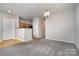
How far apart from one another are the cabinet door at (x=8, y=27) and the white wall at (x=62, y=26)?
8.79 ft

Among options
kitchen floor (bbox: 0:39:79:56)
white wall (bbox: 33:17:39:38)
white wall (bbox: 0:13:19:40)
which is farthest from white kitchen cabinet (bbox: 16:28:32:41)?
white wall (bbox: 33:17:39:38)

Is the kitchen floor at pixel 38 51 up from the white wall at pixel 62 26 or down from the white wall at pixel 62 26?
down

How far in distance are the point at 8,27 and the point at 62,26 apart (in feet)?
12.5

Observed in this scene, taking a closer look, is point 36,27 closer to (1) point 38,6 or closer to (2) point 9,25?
(2) point 9,25

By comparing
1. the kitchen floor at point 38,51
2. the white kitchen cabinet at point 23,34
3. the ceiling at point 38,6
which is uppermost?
the ceiling at point 38,6

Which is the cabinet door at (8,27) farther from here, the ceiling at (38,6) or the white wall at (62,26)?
the white wall at (62,26)

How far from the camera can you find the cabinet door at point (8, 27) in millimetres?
4727

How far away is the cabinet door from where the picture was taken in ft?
15.5

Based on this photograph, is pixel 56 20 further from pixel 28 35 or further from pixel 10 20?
pixel 10 20

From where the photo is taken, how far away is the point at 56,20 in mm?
4797

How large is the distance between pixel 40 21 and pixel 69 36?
360 cm

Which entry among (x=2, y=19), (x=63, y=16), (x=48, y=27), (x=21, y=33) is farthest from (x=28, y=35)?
(x=63, y=16)

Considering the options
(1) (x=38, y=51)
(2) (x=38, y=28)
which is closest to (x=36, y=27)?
(2) (x=38, y=28)

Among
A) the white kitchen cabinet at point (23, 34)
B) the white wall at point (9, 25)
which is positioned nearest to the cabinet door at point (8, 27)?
the white wall at point (9, 25)
